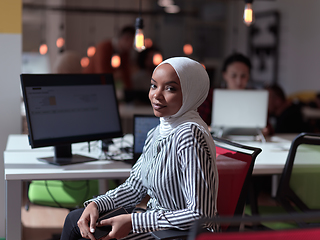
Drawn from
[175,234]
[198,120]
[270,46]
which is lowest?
[175,234]

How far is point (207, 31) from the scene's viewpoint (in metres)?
10.0

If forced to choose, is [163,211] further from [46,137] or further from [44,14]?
[44,14]

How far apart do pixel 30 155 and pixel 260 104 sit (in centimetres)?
158

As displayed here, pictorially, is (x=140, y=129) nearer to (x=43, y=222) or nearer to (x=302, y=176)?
(x=302, y=176)

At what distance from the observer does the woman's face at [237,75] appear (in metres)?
3.30

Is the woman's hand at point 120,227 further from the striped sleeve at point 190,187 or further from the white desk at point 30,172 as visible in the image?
the white desk at point 30,172

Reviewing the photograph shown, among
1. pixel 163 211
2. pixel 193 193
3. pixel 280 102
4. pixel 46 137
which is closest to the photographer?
pixel 193 193

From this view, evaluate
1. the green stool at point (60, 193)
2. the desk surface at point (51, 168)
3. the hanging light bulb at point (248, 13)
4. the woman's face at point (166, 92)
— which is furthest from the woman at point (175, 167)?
the hanging light bulb at point (248, 13)

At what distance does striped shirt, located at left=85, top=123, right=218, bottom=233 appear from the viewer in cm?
139

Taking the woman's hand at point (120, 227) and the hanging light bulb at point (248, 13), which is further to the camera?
the hanging light bulb at point (248, 13)

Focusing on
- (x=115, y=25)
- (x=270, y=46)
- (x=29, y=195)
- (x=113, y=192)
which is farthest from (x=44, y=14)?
(x=113, y=192)

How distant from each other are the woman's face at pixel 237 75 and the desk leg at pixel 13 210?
1.99 meters

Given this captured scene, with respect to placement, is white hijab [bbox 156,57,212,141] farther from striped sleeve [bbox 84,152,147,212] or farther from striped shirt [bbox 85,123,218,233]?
striped sleeve [bbox 84,152,147,212]

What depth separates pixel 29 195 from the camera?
8.38ft
